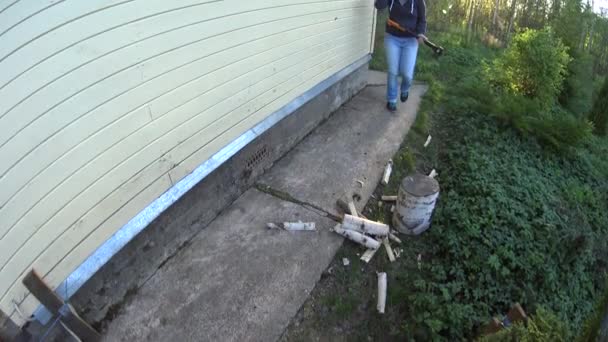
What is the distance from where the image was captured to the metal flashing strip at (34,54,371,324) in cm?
258

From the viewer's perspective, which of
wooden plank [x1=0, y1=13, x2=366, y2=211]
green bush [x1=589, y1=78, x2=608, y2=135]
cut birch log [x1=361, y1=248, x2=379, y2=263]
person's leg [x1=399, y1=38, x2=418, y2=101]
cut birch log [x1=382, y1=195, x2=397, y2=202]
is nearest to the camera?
wooden plank [x1=0, y1=13, x2=366, y2=211]

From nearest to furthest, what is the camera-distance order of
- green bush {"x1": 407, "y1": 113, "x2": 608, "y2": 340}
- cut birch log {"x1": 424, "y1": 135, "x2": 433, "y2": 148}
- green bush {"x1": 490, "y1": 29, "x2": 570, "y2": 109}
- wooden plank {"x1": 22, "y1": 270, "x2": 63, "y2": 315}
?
wooden plank {"x1": 22, "y1": 270, "x2": 63, "y2": 315}
green bush {"x1": 407, "y1": 113, "x2": 608, "y2": 340}
cut birch log {"x1": 424, "y1": 135, "x2": 433, "y2": 148}
green bush {"x1": 490, "y1": 29, "x2": 570, "y2": 109}

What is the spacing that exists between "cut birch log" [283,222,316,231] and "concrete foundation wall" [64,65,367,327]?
67 cm

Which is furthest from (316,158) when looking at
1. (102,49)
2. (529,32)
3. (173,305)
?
(529,32)

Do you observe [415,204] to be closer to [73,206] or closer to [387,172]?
[387,172]

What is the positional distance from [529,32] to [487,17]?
5026 millimetres

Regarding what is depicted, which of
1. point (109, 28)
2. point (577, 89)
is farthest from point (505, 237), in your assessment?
point (577, 89)

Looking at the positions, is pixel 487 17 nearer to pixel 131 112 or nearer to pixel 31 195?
pixel 131 112

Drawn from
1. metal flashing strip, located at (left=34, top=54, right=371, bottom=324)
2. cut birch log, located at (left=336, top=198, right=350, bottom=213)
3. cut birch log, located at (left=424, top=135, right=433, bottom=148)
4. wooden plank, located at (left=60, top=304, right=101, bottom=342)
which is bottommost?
cut birch log, located at (left=424, top=135, right=433, bottom=148)

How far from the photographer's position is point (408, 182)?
12.1 feet

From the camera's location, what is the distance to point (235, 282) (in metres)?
3.21

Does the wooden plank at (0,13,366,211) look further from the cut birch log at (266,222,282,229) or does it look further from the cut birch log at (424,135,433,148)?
the cut birch log at (424,135,433,148)

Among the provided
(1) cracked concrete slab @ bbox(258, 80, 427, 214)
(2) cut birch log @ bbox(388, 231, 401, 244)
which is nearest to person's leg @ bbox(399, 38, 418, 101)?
(1) cracked concrete slab @ bbox(258, 80, 427, 214)

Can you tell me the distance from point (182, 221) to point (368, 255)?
168 centimetres
